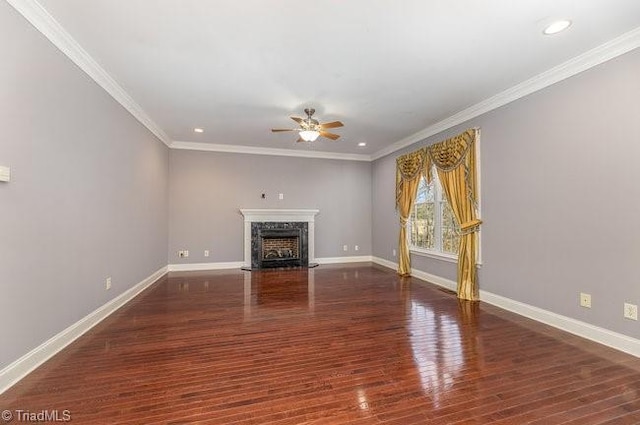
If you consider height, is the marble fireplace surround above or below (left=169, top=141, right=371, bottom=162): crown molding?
below

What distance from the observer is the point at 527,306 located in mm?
3449

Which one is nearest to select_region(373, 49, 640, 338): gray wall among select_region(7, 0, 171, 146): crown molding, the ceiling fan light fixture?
the ceiling fan light fixture

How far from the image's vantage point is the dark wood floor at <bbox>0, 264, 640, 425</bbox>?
1.76 m

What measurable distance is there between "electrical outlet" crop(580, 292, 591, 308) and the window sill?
121 centimetres

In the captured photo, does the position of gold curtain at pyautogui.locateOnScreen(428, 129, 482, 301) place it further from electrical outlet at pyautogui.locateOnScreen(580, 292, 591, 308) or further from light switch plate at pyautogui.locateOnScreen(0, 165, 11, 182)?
light switch plate at pyautogui.locateOnScreen(0, 165, 11, 182)

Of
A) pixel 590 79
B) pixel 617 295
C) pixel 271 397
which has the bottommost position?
pixel 271 397

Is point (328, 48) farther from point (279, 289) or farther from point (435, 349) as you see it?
point (279, 289)

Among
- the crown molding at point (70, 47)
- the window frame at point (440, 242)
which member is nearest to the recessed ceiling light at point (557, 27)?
the window frame at point (440, 242)

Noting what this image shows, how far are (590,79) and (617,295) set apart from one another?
2.07m

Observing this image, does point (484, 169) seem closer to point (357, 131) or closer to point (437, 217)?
point (437, 217)

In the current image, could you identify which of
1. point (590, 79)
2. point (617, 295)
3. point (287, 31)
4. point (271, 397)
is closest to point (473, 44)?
point (590, 79)

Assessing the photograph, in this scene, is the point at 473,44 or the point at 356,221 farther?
the point at 356,221

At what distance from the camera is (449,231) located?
483 cm

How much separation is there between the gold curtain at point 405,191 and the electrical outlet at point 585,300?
114 inches
